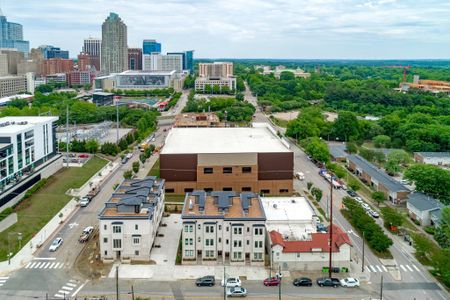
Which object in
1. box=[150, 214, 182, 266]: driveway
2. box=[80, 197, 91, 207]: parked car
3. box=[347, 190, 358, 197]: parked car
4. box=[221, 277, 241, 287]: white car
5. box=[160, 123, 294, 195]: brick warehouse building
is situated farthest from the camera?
box=[160, 123, 294, 195]: brick warehouse building

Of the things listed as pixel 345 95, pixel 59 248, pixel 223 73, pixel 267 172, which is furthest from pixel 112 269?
pixel 223 73

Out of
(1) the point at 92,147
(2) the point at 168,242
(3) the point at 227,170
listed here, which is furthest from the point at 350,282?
(1) the point at 92,147

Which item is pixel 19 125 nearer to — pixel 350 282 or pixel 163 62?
pixel 350 282

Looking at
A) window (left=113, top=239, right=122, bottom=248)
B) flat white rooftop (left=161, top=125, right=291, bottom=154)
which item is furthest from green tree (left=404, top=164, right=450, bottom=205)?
window (left=113, top=239, right=122, bottom=248)

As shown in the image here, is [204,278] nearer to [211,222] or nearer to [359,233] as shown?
[211,222]

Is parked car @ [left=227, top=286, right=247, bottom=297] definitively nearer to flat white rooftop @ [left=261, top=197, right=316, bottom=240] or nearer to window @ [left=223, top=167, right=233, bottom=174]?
flat white rooftop @ [left=261, top=197, right=316, bottom=240]

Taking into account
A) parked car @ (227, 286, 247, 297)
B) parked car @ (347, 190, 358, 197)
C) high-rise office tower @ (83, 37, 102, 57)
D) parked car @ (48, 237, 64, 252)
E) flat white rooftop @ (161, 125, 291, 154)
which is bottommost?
parked car @ (227, 286, 247, 297)
